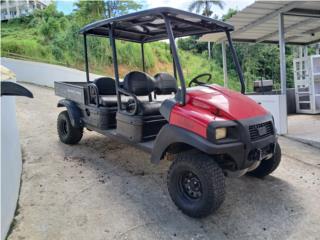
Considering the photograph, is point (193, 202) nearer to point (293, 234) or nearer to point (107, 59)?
point (293, 234)

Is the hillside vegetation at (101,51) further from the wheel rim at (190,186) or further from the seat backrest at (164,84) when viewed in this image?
the wheel rim at (190,186)

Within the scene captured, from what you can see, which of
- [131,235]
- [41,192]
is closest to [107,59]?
[41,192]

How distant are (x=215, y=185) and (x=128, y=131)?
4.99 ft

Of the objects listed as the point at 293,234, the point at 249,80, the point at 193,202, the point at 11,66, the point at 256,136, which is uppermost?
the point at 11,66

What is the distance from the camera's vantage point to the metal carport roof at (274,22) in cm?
564

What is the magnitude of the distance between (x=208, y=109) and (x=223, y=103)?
7.4 inches

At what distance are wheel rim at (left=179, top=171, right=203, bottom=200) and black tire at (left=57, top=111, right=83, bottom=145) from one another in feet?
8.86

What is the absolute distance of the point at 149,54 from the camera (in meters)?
17.9

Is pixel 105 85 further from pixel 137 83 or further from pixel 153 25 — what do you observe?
pixel 153 25

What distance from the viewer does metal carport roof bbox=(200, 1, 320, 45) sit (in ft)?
18.5

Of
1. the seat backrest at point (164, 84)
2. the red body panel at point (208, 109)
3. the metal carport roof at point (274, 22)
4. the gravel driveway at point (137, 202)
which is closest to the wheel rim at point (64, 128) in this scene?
the gravel driveway at point (137, 202)

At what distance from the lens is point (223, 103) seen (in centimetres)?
294

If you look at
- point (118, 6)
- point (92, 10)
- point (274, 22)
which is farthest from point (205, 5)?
point (274, 22)

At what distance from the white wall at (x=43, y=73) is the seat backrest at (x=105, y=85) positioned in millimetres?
8386
